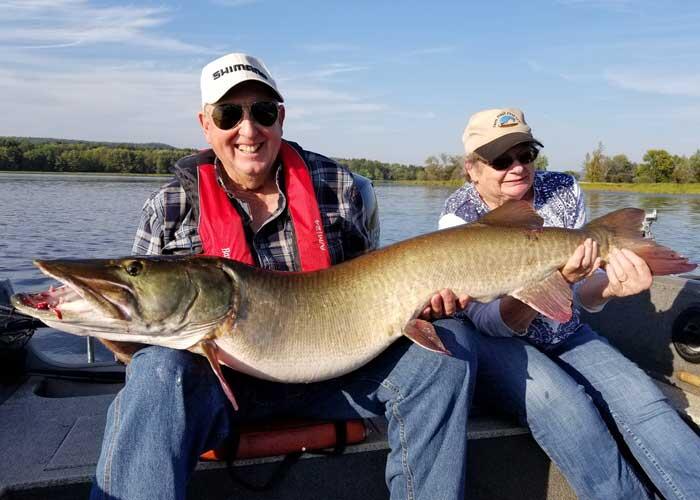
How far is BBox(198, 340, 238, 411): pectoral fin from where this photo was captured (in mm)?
2189

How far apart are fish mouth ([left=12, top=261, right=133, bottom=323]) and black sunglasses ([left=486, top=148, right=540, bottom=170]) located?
2.07 meters

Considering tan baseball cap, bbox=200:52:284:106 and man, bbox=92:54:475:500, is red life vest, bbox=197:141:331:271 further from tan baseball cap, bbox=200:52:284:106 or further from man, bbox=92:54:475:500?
tan baseball cap, bbox=200:52:284:106

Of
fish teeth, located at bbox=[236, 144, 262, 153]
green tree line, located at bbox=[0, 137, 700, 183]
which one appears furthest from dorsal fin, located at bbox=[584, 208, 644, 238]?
green tree line, located at bbox=[0, 137, 700, 183]

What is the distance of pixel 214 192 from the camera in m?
2.85

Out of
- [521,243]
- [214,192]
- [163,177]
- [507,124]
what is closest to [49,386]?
[214,192]

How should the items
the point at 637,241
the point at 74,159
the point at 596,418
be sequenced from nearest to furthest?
1. the point at 596,418
2. the point at 637,241
3. the point at 74,159

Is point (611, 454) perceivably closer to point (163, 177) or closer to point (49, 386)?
point (49, 386)

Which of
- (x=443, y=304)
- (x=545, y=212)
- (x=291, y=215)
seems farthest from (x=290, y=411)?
(x=545, y=212)

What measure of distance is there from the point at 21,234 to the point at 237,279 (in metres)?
14.4

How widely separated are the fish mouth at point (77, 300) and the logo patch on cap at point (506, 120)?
2.22 meters

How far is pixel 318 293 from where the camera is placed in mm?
2533

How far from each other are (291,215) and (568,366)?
1.68 meters

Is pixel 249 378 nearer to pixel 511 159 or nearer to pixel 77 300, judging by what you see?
pixel 77 300

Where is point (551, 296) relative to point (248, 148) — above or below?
below
